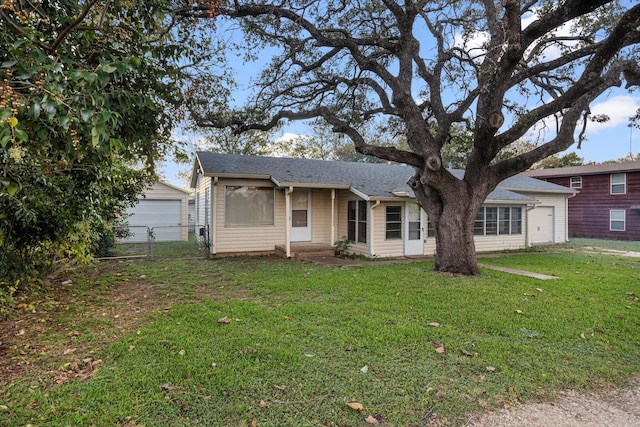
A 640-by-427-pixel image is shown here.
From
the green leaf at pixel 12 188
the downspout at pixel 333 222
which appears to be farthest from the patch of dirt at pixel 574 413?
the downspout at pixel 333 222

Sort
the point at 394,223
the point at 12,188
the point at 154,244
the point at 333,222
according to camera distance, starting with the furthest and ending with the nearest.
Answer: the point at 154,244
the point at 333,222
the point at 394,223
the point at 12,188

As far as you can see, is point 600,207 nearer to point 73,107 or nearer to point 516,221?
point 516,221

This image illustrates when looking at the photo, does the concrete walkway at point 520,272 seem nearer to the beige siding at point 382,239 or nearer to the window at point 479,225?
the beige siding at point 382,239

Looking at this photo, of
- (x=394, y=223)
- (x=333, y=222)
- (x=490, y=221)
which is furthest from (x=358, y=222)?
(x=490, y=221)

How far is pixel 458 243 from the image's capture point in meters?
8.52

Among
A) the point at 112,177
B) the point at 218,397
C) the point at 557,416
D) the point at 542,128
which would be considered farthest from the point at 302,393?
the point at 542,128

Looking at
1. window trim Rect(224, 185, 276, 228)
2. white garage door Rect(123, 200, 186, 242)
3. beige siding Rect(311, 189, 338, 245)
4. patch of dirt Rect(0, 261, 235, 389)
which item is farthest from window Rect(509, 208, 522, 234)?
white garage door Rect(123, 200, 186, 242)

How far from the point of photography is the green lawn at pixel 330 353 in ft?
9.06

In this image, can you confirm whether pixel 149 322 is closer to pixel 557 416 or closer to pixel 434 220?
pixel 557 416

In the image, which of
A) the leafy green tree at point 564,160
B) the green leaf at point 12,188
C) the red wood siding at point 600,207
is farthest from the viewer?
the leafy green tree at point 564,160

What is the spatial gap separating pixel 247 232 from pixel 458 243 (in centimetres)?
665

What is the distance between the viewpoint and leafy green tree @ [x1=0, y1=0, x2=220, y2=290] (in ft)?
6.84

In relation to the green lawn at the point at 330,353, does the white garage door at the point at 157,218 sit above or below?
above

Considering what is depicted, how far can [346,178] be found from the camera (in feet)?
42.3
